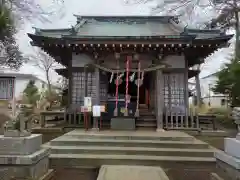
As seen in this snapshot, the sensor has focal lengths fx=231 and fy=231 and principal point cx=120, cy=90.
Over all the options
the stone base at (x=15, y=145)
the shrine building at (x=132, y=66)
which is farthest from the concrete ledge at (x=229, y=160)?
the shrine building at (x=132, y=66)

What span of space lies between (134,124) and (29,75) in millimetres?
39662

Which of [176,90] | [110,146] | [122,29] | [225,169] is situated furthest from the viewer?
[122,29]

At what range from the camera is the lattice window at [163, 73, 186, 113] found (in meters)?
10.8

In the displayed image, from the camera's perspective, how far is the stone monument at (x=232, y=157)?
3.59 m

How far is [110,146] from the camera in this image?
281 inches

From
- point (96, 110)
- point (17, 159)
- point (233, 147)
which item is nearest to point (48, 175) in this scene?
point (17, 159)

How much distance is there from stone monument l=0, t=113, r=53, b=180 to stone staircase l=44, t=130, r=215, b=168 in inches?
81.2

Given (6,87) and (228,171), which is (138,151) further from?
(6,87)

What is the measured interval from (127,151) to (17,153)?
3.31m

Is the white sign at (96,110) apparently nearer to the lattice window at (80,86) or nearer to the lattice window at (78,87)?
the lattice window at (80,86)

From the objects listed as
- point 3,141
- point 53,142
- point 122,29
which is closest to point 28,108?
point 3,141

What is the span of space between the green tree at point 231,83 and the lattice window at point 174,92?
464 centimetres

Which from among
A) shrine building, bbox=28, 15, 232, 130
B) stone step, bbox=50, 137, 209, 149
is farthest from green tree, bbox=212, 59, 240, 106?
stone step, bbox=50, 137, 209, 149

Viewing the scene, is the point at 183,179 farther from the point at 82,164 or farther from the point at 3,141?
the point at 3,141
